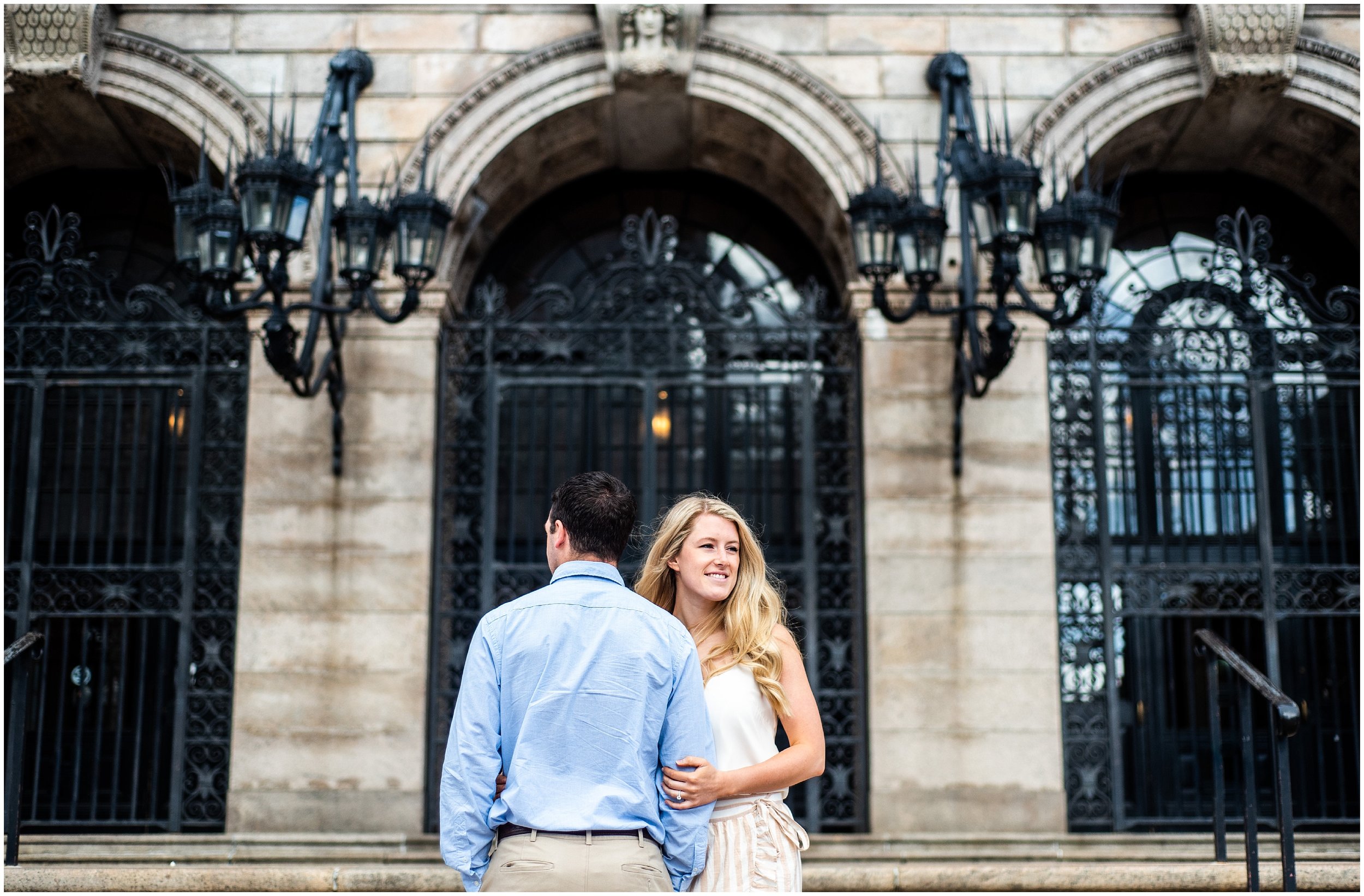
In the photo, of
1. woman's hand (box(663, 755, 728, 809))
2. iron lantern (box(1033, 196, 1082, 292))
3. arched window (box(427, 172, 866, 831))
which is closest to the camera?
woman's hand (box(663, 755, 728, 809))

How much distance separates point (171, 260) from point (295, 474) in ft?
9.25

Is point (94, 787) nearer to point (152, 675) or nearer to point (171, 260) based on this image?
point (152, 675)

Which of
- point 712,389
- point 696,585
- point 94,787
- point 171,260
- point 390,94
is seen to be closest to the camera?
point 696,585

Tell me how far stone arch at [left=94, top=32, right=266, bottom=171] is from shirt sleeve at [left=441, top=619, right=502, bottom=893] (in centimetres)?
657

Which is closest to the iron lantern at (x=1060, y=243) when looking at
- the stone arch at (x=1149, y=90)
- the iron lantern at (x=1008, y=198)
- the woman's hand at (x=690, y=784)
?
the iron lantern at (x=1008, y=198)

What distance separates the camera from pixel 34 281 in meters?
8.91

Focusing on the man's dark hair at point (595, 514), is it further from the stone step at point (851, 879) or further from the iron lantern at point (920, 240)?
the iron lantern at point (920, 240)

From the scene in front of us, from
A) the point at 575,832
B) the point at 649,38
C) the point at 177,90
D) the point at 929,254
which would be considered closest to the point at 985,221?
the point at 929,254

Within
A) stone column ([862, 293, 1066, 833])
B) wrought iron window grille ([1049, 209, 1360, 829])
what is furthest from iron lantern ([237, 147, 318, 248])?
wrought iron window grille ([1049, 209, 1360, 829])

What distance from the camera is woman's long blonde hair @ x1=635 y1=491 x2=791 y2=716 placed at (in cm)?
351

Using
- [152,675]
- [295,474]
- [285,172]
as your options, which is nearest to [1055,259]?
[285,172]

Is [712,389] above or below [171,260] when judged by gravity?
below

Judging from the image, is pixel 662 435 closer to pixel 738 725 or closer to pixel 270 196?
pixel 270 196

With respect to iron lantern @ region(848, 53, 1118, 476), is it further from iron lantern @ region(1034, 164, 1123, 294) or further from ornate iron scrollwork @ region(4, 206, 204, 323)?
ornate iron scrollwork @ region(4, 206, 204, 323)
